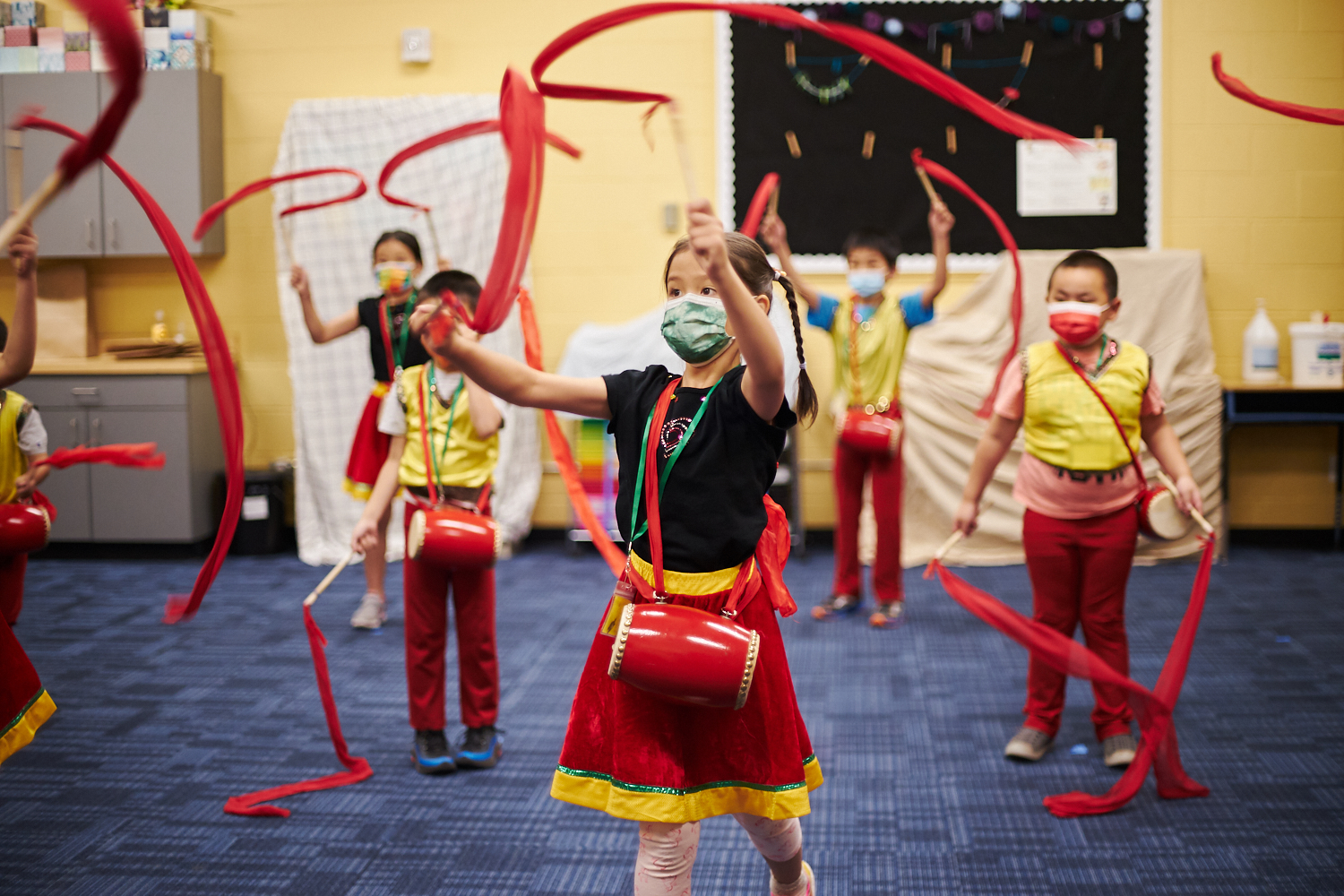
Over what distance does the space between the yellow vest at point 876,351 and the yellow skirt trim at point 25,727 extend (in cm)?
297

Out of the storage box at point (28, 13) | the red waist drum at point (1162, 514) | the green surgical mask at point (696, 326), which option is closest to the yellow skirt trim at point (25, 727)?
the green surgical mask at point (696, 326)

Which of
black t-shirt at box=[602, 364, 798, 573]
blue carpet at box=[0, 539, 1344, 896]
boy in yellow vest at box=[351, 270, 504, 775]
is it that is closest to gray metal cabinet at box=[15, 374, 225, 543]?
blue carpet at box=[0, 539, 1344, 896]

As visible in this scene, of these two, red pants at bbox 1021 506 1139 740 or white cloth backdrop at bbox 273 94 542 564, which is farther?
white cloth backdrop at bbox 273 94 542 564

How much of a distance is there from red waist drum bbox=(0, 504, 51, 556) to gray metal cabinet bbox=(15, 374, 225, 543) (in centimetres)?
332

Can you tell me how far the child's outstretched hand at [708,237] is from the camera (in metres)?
1.41

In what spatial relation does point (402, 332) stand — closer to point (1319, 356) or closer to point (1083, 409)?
point (1083, 409)

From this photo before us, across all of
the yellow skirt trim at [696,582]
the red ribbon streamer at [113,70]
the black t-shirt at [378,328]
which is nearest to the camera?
the red ribbon streamer at [113,70]

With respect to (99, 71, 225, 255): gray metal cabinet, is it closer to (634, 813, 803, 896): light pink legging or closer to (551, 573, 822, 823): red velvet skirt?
(551, 573, 822, 823): red velvet skirt

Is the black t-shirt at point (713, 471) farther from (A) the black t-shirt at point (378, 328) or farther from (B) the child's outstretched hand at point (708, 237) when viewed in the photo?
(A) the black t-shirt at point (378, 328)

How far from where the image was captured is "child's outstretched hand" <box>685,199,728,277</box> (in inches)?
55.4

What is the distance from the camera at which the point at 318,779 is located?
9.66 feet

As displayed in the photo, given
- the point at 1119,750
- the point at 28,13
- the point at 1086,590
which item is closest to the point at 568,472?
the point at 1086,590

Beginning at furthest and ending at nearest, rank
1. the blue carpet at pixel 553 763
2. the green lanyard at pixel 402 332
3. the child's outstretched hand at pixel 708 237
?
the green lanyard at pixel 402 332, the blue carpet at pixel 553 763, the child's outstretched hand at pixel 708 237

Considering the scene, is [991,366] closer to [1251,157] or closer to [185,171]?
[1251,157]
